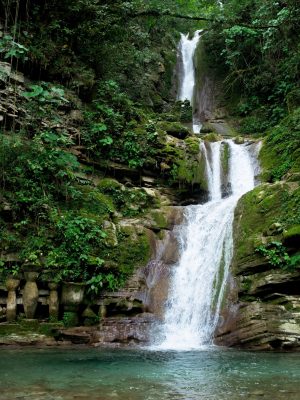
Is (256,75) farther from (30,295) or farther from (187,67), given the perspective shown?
(30,295)

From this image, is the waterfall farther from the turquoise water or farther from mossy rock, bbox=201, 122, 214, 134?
the turquoise water

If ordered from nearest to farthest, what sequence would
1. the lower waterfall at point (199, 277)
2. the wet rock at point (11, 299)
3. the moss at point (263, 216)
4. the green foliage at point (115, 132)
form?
1. the lower waterfall at point (199, 277)
2. the wet rock at point (11, 299)
3. the moss at point (263, 216)
4. the green foliage at point (115, 132)

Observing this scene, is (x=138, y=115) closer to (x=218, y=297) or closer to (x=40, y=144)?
(x=40, y=144)

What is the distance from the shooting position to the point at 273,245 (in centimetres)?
962

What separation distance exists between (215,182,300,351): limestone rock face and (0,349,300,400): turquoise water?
78 cm

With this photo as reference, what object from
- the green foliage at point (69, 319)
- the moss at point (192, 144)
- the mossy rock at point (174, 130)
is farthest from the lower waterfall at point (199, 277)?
the mossy rock at point (174, 130)

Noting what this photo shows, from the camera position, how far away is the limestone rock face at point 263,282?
8.30m

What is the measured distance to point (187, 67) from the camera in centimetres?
2534

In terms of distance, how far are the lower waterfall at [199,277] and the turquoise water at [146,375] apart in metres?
1.38

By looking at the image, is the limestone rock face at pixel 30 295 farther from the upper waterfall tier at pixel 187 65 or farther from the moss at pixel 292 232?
the upper waterfall tier at pixel 187 65

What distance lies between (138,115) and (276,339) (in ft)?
33.5

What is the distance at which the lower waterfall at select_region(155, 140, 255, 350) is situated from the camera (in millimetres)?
9258

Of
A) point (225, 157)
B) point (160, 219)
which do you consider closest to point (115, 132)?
point (160, 219)

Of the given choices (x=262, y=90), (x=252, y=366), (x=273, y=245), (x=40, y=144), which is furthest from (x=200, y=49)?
(x=252, y=366)
